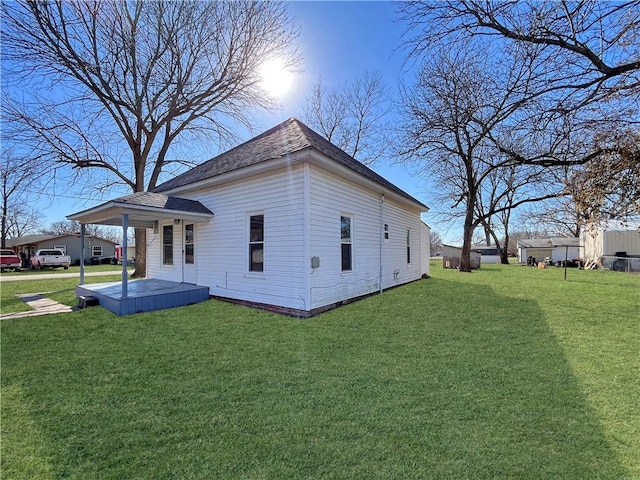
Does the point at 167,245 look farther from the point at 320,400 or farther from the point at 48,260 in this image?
the point at 48,260

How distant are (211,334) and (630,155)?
25.3 feet

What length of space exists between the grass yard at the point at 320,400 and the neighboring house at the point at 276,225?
1.48 m

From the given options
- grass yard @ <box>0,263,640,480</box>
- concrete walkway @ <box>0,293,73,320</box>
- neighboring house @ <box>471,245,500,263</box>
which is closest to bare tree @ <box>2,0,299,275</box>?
concrete walkway @ <box>0,293,73,320</box>

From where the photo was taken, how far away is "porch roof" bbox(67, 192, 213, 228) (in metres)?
7.04

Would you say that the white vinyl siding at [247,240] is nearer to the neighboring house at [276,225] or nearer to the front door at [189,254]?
the neighboring house at [276,225]

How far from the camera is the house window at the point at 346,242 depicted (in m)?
7.96

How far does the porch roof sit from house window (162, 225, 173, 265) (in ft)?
4.58

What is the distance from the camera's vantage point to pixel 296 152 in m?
6.19

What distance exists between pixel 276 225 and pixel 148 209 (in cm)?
298

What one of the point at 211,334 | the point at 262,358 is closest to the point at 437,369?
the point at 262,358

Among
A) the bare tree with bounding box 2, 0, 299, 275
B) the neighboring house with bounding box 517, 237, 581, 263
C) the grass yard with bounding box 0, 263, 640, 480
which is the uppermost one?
the bare tree with bounding box 2, 0, 299, 275

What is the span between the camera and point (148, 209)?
7070mm

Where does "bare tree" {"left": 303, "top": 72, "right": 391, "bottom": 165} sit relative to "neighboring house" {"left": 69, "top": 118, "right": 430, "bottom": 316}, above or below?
above

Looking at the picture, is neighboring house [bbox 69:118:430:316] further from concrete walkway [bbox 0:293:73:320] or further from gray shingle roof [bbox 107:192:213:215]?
concrete walkway [bbox 0:293:73:320]
